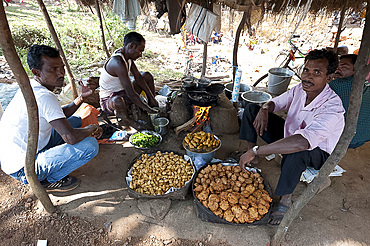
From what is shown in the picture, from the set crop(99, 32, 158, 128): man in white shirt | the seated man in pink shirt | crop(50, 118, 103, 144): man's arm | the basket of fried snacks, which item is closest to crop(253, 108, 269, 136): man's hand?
the seated man in pink shirt

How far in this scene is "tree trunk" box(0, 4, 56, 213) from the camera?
1618 mm

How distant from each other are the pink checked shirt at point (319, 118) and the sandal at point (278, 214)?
2.49 feet

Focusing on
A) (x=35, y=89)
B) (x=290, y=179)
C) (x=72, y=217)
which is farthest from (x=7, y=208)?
(x=290, y=179)

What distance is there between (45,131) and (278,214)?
8.98 feet

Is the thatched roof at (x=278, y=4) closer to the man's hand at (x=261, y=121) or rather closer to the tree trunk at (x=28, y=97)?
the man's hand at (x=261, y=121)

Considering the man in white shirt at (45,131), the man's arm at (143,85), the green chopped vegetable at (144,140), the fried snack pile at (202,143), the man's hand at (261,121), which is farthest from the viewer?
the man's arm at (143,85)

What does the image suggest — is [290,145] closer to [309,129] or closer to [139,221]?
[309,129]

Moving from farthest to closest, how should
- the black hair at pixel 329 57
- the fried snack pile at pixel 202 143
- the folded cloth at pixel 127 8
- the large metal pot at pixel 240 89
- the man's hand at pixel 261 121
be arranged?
1. the large metal pot at pixel 240 89
2. the folded cloth at pixel 127 8
3. the fried snack pile at pixel 202 143
4. the man's hand at pixel 261 121
5. the black hair at pixel 329 57

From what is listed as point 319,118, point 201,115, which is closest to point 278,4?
point 201,115

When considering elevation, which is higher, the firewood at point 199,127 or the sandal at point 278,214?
the firewood at point 199,127

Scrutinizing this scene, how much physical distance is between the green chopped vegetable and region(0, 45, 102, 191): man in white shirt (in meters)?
0.82

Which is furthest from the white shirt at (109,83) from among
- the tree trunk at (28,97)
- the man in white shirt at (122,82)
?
the tree trunk at (28,97)

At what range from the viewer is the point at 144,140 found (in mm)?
3350

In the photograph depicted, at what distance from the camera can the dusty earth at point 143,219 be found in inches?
85.7
